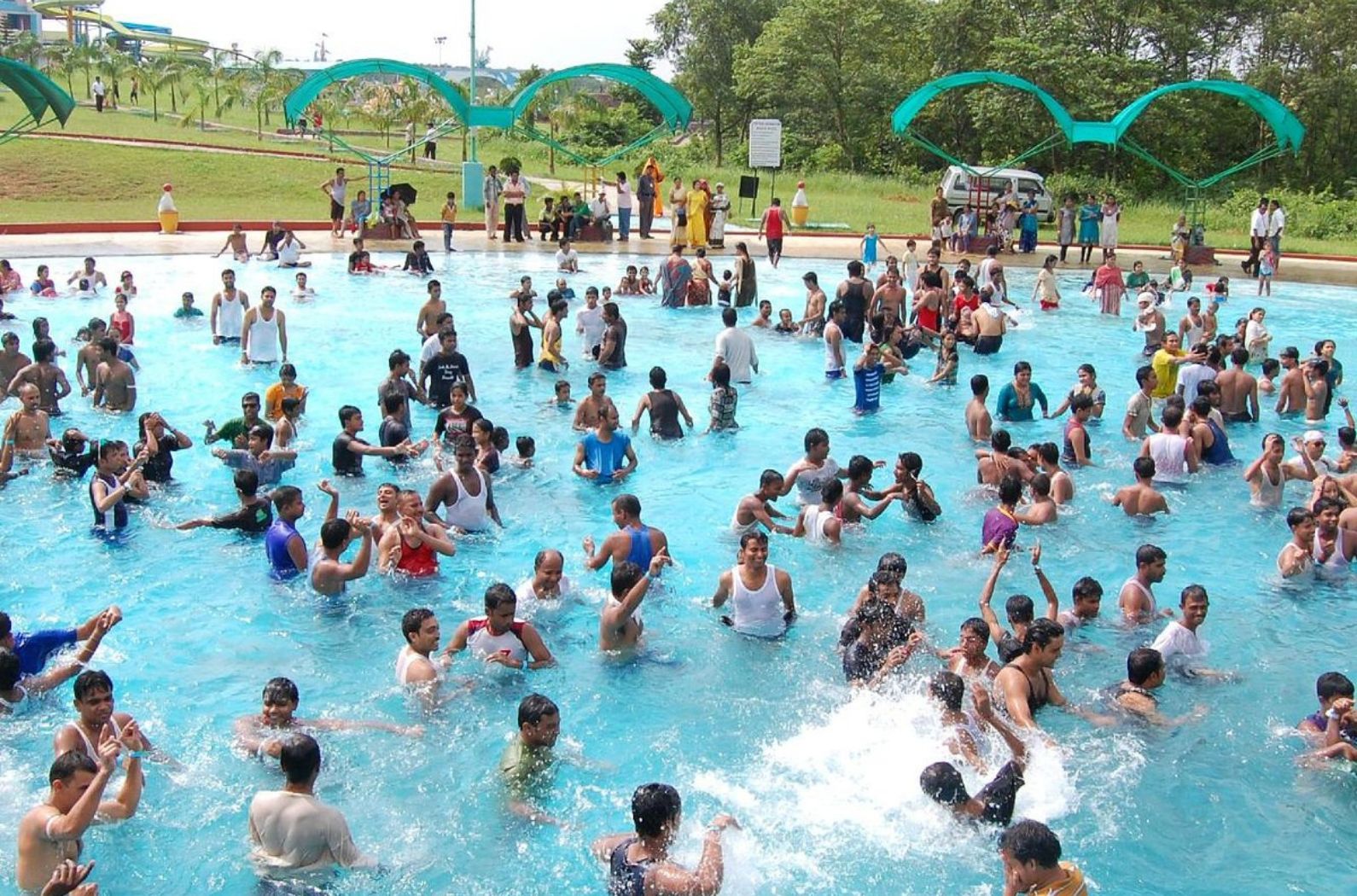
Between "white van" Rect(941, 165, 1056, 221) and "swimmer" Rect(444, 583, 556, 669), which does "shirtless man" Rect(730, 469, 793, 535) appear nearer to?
"swimmer" Rect(444, 583, 556, 669)

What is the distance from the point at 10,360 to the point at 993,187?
27579mm

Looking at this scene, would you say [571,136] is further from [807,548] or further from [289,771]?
[289,771]

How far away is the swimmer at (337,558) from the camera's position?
9398 mm

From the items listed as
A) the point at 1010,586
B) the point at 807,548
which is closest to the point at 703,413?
the point at 807,548

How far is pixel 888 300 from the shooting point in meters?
18.7

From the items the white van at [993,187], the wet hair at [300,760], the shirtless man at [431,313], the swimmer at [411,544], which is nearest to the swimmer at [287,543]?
the swimmer at [411,544]

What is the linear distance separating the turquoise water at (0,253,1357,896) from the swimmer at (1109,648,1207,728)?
0.17 m

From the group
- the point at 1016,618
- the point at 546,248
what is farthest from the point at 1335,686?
the point at 546,248

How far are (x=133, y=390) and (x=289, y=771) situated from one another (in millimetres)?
10317

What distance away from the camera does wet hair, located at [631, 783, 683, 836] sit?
572 centimetres

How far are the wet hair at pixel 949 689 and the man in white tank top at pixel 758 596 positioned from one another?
1784 mm

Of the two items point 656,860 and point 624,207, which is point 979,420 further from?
point 624,207

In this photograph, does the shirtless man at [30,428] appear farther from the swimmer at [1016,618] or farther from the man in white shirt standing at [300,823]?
the swimmer at [1016,618]

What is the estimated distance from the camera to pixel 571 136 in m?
58.3
